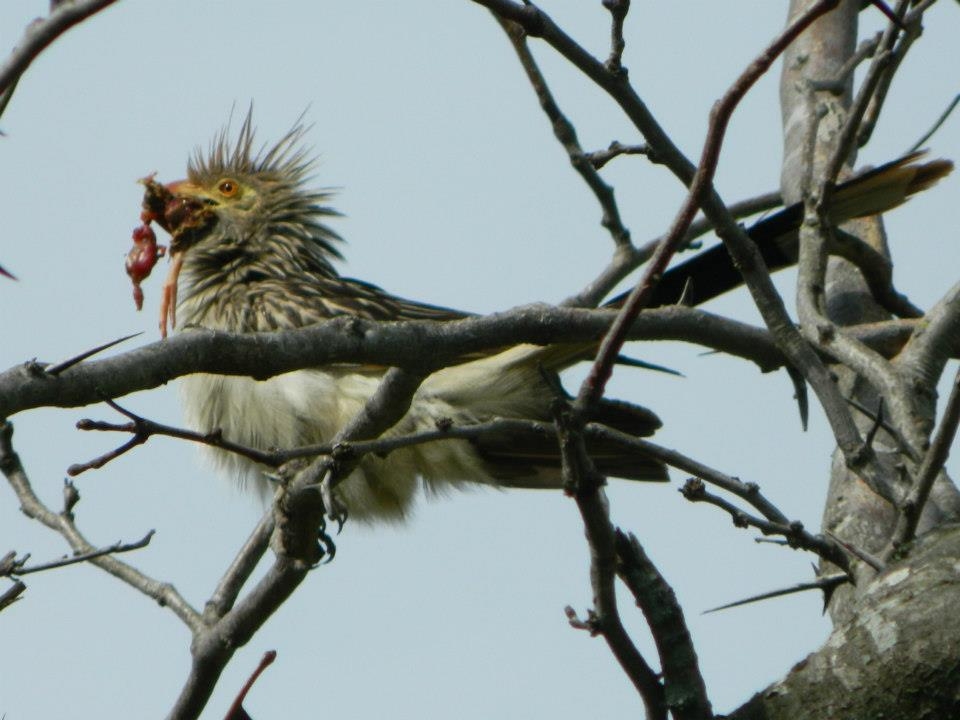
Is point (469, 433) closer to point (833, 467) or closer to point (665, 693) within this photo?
point (665, 693)

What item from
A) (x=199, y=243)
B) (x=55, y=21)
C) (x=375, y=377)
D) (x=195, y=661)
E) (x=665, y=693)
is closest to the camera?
(x=55, y=21)

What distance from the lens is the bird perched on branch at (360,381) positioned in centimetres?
427

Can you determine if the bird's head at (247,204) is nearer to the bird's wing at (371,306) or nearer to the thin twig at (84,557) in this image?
the bird's wing at (371,306)

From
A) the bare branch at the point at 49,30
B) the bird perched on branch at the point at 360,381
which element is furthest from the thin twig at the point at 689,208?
the bird perched on branch at the point at 360,381

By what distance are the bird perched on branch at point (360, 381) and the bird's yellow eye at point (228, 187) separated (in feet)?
0.62

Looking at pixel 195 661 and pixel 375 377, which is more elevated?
pixel 375 377

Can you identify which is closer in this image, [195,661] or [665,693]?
[665,693]

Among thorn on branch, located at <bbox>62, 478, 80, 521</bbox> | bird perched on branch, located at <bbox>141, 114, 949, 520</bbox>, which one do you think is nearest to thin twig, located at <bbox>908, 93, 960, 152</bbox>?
bird perched on branch, located at <bbox>141, 114, 949, 520</bbox>

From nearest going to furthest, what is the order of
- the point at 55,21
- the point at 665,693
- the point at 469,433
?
the point at 55,21
the point at 665,693
the point at 469,433

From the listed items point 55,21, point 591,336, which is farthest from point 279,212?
point 55,21

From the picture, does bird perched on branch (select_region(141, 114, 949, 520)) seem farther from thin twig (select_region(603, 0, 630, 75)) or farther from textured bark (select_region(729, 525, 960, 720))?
textured bark (select_region(729, 525, 960, 720))

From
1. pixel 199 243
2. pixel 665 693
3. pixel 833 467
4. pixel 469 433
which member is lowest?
pixel 665 693

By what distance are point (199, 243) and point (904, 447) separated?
4.08 metres

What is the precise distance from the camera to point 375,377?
468cm
